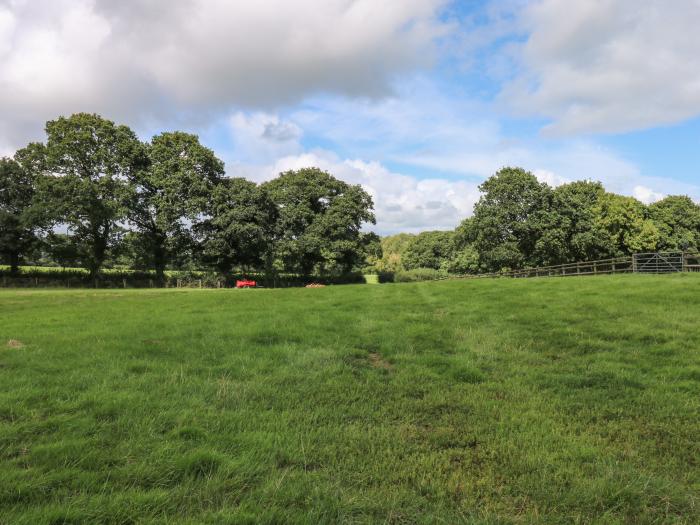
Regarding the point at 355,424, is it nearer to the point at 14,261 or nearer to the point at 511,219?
the point at 511,219

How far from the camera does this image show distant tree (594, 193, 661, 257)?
56.7 metres

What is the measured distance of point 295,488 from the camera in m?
3.76

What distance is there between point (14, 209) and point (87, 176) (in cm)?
903

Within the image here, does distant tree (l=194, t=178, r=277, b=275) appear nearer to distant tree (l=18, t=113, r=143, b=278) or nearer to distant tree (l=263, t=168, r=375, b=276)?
distant tree (l=263, t=168, r=375, b=276)

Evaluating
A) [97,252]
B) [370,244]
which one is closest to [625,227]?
[370,244]

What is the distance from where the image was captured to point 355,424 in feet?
17.1

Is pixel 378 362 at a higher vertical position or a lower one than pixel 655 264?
lower

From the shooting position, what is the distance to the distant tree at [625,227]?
56.7 metres

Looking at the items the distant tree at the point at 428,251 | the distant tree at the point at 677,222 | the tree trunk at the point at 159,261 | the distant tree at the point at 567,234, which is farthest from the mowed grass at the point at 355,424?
the distant tree at the point at 428,251

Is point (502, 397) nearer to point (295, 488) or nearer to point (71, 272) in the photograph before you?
point (295, 488)

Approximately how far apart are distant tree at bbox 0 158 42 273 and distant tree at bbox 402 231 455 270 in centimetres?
8153

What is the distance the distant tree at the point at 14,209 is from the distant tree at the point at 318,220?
26.7 meters

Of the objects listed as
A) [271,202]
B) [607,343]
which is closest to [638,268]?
[607,343]

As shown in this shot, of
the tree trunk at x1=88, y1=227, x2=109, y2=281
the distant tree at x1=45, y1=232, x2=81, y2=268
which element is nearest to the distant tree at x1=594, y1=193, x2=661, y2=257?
the tree trunk at x1=88, y1=227, x2=109, y2=281
